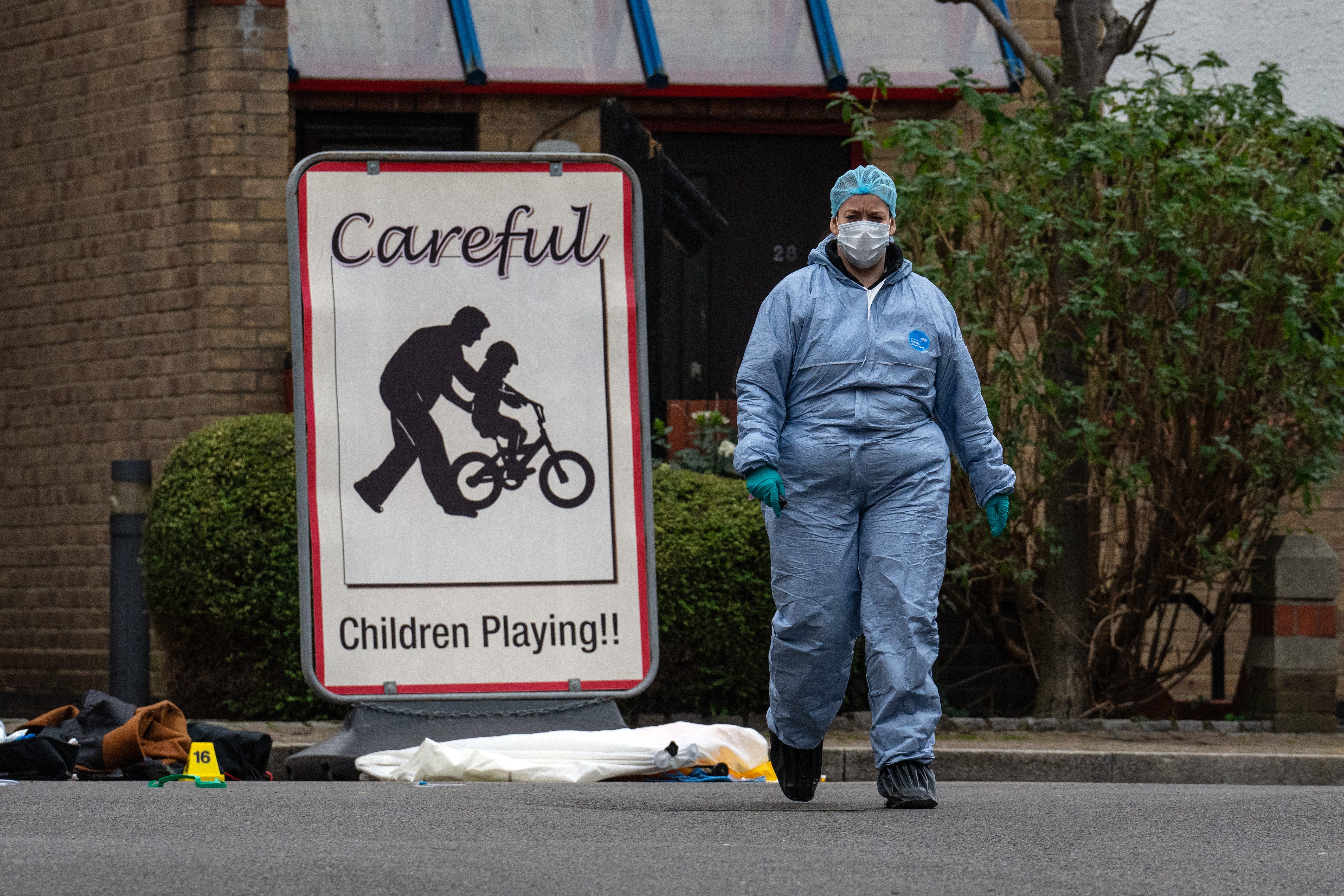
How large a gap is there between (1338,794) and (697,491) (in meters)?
3.69

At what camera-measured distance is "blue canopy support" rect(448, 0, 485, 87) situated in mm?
11711

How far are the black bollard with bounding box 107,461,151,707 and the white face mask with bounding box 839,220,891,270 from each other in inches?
160

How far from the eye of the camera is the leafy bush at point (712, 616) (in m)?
9.41

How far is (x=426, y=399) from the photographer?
7.89m

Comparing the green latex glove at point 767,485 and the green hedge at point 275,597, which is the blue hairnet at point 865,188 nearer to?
the green latex glove at point 767,485

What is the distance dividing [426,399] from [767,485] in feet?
7.42

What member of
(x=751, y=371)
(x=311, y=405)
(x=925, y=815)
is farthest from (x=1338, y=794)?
(x=311, y=405)

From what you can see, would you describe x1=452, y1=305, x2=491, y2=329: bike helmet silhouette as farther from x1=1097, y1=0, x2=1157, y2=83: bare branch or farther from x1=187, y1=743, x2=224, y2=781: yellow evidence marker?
x1=1097, y1=0, x2=1157, y2=83: bare branch

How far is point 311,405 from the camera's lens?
780cm

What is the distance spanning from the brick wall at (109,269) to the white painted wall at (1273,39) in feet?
17.6

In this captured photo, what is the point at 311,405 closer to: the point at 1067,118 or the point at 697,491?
the point at 697,491

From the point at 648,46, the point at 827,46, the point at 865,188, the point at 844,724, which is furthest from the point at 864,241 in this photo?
the point at 827,46

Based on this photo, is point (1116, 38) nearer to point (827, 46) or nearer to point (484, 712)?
point (827, 46)

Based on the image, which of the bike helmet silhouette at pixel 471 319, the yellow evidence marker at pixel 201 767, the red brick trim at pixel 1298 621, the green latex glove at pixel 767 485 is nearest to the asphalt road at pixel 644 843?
the yellow evidence marker at pixel 201 767
